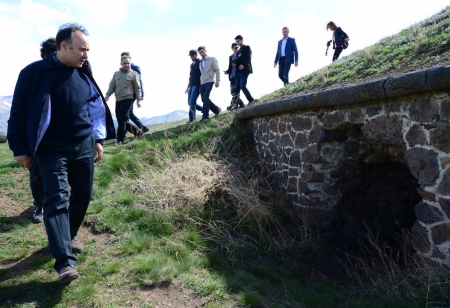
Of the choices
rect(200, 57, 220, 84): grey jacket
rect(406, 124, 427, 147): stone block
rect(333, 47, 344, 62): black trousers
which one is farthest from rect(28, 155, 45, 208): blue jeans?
rect(333, 47, 344, 62): black trousers

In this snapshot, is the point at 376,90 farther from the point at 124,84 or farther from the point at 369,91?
the point at 124,84

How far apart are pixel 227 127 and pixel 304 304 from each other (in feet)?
16.9

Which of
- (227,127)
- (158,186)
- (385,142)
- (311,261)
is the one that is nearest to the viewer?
(385,142)

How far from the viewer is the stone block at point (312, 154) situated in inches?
230

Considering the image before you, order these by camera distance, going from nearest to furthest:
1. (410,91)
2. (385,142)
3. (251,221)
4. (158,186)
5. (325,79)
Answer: (410,91)
(385,142)
(251,221)
(158,186)
(325,79)

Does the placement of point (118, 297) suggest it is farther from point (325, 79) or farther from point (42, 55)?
point (325, 79)

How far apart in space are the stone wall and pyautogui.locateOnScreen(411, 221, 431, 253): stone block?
0.04 ft

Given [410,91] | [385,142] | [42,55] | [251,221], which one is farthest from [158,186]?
[410,91]

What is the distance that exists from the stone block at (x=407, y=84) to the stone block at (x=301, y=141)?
196 centimetres

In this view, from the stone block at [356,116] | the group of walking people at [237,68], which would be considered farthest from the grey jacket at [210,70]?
the stone block at [356,116]

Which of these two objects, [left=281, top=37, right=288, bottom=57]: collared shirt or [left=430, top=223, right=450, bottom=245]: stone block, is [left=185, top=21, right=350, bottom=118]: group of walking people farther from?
[left=430, top=223, right=450, bottom=245]: stone block

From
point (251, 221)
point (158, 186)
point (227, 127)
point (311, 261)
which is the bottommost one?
point (311, 261)

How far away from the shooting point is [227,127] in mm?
8398

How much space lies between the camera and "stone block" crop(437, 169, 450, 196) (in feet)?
12.6
